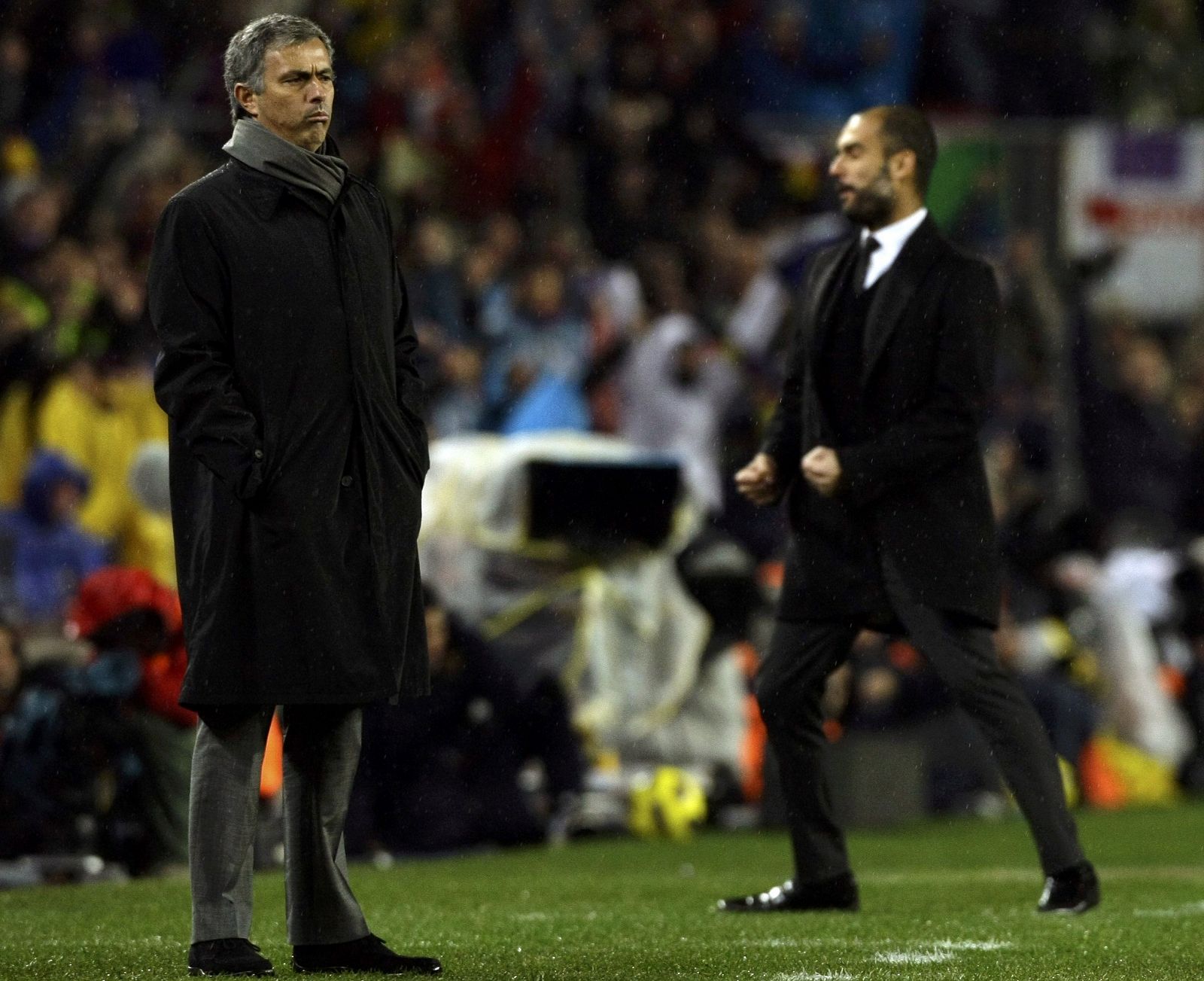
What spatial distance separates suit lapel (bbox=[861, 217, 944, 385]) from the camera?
7.09m

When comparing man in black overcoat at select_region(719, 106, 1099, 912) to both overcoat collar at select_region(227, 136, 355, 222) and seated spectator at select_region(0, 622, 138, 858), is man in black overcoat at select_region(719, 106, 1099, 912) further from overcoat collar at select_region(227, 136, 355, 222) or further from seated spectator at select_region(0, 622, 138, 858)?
seated spectator at select_region(0, 622, 138, 858)

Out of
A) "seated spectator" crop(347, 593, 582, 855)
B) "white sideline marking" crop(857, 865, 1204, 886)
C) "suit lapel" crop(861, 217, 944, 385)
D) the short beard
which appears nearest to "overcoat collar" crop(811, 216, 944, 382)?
"suit lapel" crop(861, 217, 944, 385)

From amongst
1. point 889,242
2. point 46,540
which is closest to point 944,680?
point 889,242

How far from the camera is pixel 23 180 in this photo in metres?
14.3

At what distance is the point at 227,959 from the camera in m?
5.31

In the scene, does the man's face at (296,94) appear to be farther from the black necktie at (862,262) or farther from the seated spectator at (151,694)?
the seated spectator at (151,694)

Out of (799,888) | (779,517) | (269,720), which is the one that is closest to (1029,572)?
(779,517)

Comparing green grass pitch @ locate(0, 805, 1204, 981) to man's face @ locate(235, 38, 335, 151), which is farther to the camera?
green grass pitch @ locate(0, 805, 1204, 981)

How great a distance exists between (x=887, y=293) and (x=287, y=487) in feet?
7.95

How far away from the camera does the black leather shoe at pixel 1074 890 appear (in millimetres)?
6934

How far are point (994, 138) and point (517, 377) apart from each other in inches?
167

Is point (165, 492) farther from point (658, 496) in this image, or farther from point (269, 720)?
point (269, 720)

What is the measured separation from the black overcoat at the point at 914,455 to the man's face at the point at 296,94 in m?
2.10

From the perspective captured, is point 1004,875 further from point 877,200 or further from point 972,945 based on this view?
point 877,200
